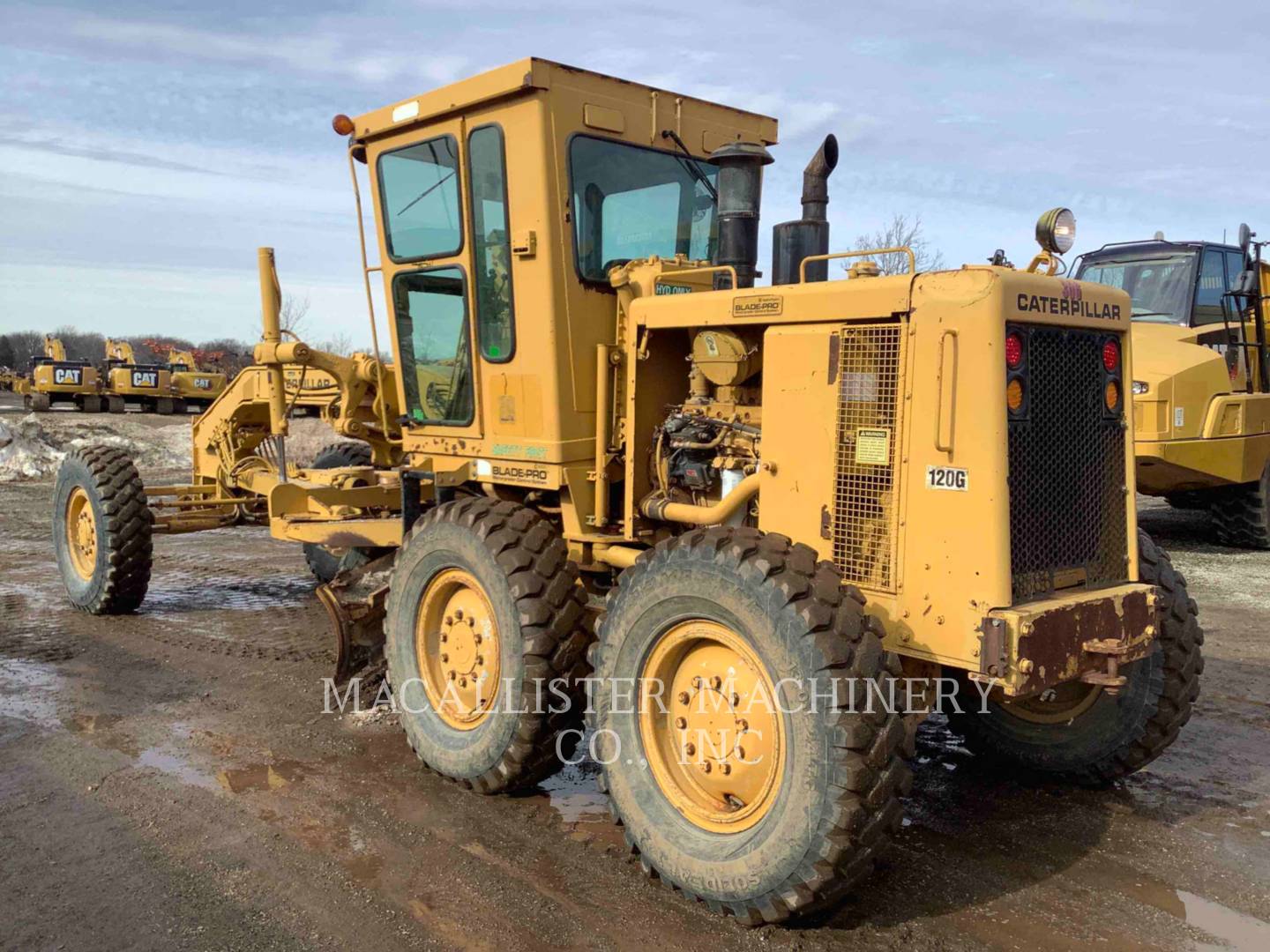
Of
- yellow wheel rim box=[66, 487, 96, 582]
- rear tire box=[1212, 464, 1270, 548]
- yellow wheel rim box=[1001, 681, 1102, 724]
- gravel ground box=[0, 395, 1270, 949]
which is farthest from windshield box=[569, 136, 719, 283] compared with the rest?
rear tire box=[1212, 464, 1270, 548]

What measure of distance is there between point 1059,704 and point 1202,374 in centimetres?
691

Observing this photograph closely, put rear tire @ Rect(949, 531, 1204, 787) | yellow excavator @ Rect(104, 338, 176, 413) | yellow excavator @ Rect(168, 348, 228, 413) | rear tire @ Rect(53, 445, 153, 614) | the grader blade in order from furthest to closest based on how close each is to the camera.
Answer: yellow excavator @ Rect(168, 348, 228, 413)
yellow excavator @ Rect(104, 338, 176, 413)
rear tire @ Rect(53, 445, 153, 614)
the grader blade
rear tire @ Rect(949, 531, 1204, 787)

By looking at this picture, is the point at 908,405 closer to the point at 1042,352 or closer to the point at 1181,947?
the point at 1042,352

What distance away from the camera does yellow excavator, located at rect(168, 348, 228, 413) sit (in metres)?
35.4

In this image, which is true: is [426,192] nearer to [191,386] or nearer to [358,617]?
[358,617]

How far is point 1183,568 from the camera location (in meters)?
10.3

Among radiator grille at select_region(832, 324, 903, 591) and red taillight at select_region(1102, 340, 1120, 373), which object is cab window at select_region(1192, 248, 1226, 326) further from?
radiator grille at select_region(832, 324, 903, 591)

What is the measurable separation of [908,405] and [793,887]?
5.23 ft

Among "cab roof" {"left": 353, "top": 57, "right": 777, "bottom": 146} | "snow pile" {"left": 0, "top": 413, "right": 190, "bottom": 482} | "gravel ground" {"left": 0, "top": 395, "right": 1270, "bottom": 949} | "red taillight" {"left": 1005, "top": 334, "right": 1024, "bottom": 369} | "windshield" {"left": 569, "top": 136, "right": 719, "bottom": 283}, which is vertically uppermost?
"cab roof" {"left": 353, "top": 57, "right": 777, "bottom": 146}

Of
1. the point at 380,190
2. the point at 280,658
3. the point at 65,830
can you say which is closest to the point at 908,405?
the point at 380,190

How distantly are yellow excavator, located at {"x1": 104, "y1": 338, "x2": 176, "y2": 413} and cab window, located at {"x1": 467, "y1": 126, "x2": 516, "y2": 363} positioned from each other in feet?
108

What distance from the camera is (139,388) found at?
34531mm

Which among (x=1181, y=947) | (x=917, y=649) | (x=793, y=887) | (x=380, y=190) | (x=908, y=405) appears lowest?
(x=1181, y=947)

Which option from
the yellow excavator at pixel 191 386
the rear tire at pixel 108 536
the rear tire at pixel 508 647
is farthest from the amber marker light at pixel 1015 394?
the yellow excavator at pixel 191 386
